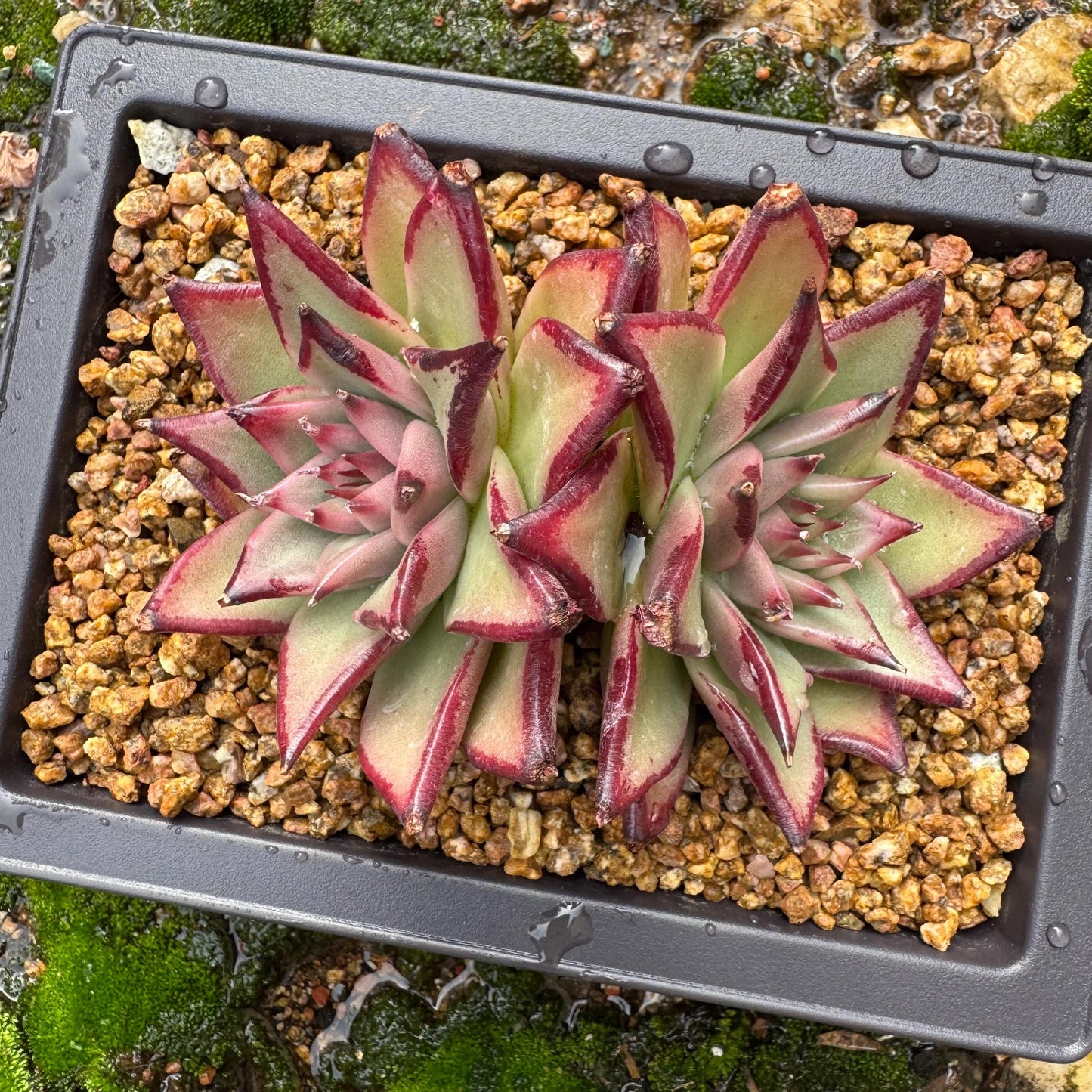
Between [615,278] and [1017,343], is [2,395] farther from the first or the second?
[1017,343]

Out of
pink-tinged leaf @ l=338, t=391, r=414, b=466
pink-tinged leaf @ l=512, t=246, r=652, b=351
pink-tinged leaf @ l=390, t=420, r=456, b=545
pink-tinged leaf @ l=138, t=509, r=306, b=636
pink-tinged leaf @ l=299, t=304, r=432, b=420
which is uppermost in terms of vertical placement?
pink-tinged leaf @ l=512, t=246, r=652, b=351

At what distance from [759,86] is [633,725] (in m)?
1.02

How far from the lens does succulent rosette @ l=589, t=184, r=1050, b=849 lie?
100 centimetres

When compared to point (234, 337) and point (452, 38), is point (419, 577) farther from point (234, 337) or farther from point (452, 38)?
point (452, 38)

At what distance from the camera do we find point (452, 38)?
5.17 ft

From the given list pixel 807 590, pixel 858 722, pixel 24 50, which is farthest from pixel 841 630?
pixel 24 50

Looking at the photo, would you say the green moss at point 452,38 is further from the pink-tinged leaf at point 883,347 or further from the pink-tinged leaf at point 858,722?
the pink-tinged leaf at point 858,722

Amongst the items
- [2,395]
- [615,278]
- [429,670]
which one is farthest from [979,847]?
[2,395]

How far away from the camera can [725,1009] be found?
1641 mm

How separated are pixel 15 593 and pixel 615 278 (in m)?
0.94

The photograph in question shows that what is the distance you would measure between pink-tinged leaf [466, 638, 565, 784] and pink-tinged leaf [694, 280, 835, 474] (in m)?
0.27

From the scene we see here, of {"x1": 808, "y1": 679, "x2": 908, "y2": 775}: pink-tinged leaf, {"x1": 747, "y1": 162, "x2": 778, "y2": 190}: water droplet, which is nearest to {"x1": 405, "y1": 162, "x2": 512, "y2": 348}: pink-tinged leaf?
{"x1": 747, "y1": 162, "x2": 778, "y2": 190}: water droplet

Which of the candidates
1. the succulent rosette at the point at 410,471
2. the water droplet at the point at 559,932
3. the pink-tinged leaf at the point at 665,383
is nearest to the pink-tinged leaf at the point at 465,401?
the succulent rosette at the point at 410,471

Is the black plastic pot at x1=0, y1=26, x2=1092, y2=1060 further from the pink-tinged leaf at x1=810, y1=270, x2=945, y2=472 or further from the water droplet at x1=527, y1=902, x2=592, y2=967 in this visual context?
the pink-tinged leaf at x1=810, y1=270, x2=945, y2=472
